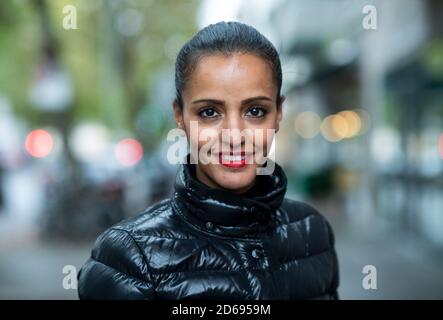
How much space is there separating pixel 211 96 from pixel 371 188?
426 inches

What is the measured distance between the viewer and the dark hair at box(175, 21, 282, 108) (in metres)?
1.55

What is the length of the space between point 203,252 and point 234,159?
0.80 feet

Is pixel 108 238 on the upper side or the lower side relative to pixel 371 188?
upper

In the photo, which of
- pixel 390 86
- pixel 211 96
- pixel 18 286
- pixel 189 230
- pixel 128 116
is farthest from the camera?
pixel 128 116

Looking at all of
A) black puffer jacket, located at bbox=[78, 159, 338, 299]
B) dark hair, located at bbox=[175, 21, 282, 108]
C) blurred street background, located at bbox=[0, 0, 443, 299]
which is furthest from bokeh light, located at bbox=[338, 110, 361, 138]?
dark hair, located at bbox=[175, 21, 282, 108]

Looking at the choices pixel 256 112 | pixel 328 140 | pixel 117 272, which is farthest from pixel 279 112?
pixel 328 140

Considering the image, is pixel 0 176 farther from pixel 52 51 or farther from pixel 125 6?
pixel 125 6

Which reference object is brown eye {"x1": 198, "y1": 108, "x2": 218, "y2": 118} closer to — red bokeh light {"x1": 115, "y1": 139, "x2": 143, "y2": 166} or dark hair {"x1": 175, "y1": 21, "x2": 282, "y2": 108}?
dark hair {"x1": 175, "y1": 21, "x2": 282, "y2": 108}

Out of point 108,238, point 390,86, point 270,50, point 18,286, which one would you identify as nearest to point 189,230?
point 108,238

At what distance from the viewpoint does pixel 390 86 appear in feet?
37.5

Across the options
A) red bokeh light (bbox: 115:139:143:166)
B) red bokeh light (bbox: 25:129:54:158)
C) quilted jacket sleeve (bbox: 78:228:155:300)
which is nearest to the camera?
quilted jacket sleeve (bbox: 78:228:155:300)

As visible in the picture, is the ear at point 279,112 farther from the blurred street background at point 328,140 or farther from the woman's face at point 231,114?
the blurred street background at point 328,140
